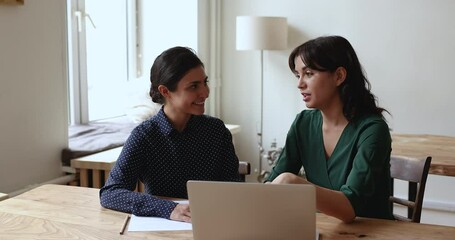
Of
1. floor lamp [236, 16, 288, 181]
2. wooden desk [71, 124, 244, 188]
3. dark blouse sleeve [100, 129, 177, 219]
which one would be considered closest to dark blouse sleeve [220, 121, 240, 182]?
dark blouse sleeve [100, 129, 177, 219]

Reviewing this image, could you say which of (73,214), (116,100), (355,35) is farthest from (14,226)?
(355,35)

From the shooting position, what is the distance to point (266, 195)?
1111 millimetres

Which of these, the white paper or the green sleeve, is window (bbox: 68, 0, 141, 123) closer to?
the green sleeve

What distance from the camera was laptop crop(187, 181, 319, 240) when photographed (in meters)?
1.11

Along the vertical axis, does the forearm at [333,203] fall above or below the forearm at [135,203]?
above

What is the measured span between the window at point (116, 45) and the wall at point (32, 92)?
0.67 meters

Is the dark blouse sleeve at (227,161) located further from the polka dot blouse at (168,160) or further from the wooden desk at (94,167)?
the wooden desk at (94,167)

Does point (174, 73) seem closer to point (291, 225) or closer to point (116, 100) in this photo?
point (291, 225)

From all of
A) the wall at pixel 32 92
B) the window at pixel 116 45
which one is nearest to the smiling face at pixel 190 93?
the wall at pixel 32 92

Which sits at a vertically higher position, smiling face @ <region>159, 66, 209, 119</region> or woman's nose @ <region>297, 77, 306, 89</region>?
woman's nose @ <region>297, 77, 306, 89</region>

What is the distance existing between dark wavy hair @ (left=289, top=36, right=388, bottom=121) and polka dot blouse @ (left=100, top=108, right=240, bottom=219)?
0.41 meters

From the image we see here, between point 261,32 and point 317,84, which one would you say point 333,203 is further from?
point 261,32

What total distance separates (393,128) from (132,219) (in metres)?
2.68

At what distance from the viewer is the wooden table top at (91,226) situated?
4.34 feet
